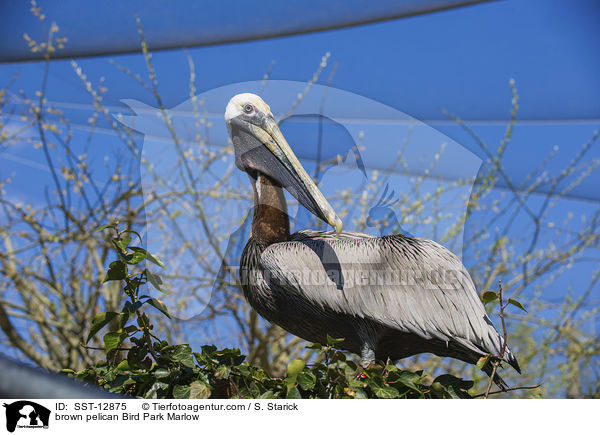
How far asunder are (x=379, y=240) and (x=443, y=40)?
2.80 feet

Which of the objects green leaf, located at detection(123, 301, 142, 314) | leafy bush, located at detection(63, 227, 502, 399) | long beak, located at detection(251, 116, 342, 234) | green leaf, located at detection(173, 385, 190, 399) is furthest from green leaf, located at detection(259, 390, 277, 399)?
long beak, located at detection(251, 116, 342, 234)

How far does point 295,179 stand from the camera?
A: 1193mm

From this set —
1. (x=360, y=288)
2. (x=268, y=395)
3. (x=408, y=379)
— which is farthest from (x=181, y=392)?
(x=360, y=288)

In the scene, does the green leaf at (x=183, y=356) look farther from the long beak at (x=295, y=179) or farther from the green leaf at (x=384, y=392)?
the long beak at (x=295, y=179)

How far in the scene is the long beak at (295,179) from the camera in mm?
1138

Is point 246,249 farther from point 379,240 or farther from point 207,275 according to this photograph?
point 379,240

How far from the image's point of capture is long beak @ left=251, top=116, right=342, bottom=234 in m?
1.14

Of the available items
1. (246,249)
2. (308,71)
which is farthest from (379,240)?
(308,71)

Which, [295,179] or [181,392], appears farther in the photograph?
[295,179]

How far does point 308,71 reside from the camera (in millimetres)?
1490

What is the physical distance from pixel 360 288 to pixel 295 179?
30cm

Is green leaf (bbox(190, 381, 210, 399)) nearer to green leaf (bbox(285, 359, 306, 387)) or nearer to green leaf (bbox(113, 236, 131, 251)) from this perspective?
green leaf (bbox(285, 359, 306, 387))

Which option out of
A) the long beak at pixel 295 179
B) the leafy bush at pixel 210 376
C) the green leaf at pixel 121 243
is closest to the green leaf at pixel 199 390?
the leafy bush at pixel 210 376
